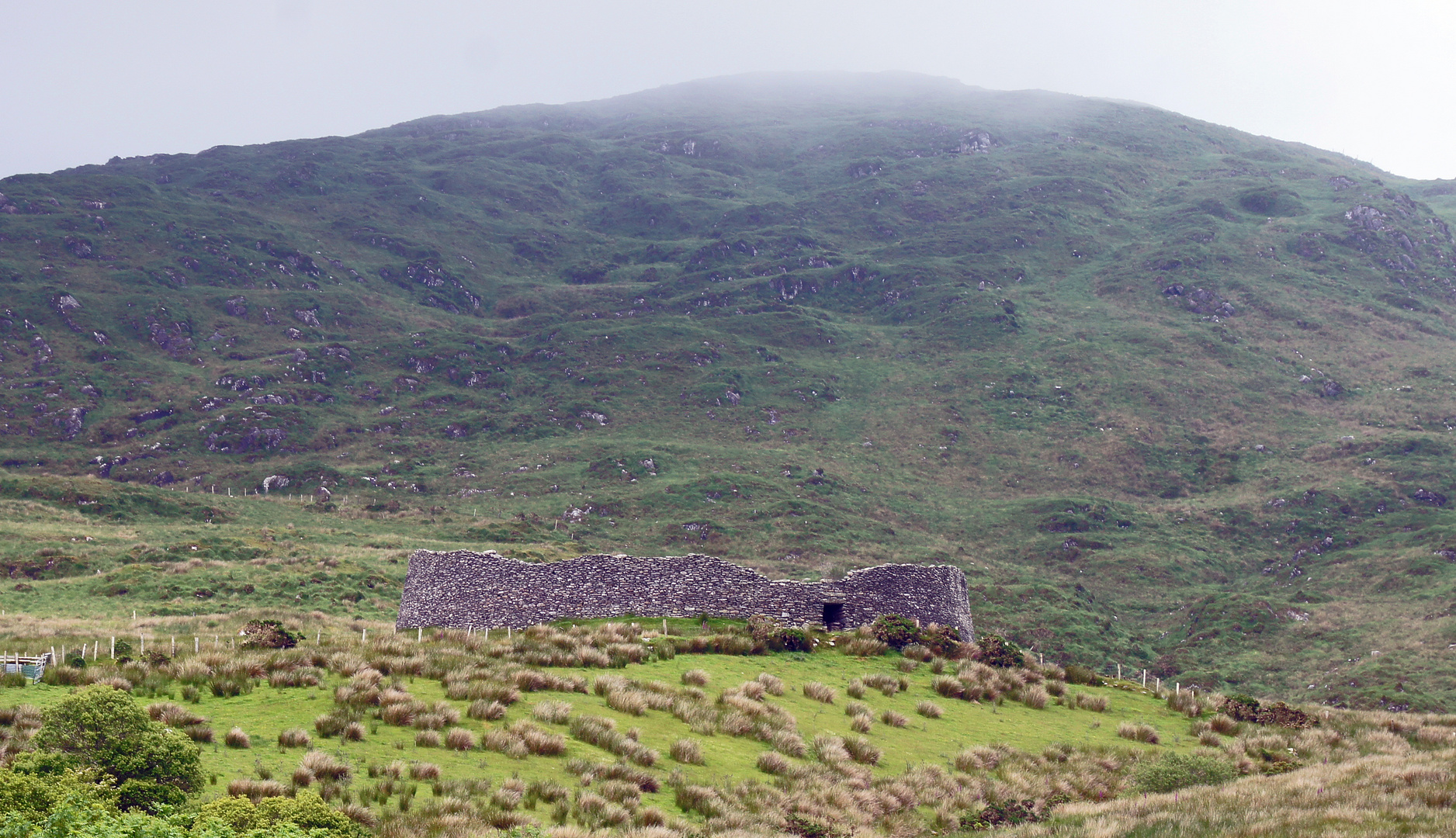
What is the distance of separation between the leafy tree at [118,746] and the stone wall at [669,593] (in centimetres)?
1776

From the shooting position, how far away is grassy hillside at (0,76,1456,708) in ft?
209

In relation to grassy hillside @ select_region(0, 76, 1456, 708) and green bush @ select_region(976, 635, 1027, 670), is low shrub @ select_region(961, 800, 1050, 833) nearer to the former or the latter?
green bush @ select_region(976, 635, 1027, 670)

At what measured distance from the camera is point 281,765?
14438 millimetres

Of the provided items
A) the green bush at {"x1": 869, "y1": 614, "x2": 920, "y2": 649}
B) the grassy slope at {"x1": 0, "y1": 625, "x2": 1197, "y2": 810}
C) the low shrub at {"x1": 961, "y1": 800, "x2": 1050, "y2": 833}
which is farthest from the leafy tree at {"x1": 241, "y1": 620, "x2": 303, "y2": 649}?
the green bush at {"x1": 869, "y1": 614, "x2": 920, "y2": 649}

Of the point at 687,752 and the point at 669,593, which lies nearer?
the point at 687,752

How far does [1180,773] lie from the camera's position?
19703mm

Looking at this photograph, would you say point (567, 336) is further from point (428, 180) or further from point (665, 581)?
point (665, 581)

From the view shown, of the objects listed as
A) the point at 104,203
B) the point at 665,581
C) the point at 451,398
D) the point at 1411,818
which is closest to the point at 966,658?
the point at 665,581

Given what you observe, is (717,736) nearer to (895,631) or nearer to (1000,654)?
(895,631)

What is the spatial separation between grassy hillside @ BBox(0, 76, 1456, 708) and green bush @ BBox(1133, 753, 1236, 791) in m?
30.6

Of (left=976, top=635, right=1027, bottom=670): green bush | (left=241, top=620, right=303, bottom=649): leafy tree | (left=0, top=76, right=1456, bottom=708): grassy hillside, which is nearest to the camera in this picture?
(left=241, top=620, right=303, bottom=649): leafy tree

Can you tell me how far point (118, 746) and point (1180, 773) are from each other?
61.9ft

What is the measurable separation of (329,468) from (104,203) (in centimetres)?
8720

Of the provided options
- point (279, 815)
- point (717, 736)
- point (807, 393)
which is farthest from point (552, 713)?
point (807, 393)
